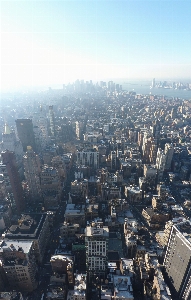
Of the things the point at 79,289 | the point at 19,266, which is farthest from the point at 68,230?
the point at 79,289

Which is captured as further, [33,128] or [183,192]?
[33,128]

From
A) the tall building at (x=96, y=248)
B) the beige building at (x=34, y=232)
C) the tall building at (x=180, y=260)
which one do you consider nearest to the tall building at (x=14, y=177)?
the beige building at (x=34, y=232)

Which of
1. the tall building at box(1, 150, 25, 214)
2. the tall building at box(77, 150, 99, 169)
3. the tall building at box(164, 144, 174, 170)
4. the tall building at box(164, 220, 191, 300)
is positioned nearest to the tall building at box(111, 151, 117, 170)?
the tall building at box(77, 150, 99, 169)

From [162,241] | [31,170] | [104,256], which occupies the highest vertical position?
[31,170]

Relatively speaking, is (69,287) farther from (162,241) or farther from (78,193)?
(78,193)

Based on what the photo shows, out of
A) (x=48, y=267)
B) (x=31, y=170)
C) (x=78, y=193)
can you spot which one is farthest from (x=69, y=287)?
(x=31, y=170)

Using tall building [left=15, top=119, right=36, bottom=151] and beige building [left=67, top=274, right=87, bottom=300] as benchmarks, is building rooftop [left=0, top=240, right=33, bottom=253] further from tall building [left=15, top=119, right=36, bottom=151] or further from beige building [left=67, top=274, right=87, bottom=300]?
tall building [left=15, top=119, right=36, bottom=151]

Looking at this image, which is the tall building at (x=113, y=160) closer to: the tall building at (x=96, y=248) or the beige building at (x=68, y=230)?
the beige building at (x=68, y=230)
